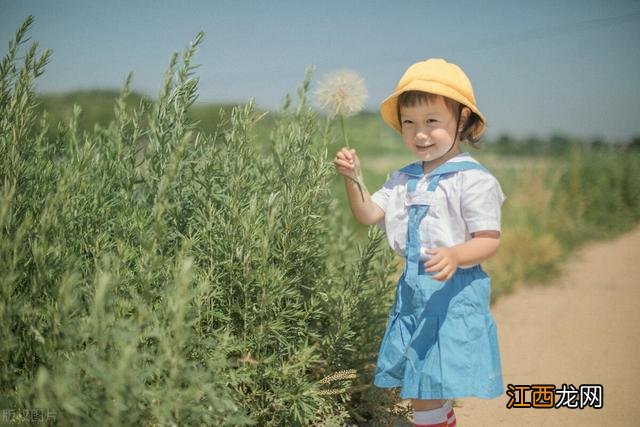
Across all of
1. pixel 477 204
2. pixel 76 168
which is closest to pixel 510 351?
pixel 477 204

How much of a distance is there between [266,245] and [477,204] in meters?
0.82

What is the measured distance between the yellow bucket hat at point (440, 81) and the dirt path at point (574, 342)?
1.91 meters

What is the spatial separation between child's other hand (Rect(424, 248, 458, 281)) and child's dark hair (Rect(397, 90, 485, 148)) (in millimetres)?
662

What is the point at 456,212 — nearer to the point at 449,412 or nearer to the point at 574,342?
the point at 449,412

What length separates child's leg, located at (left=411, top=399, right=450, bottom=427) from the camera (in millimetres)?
2576

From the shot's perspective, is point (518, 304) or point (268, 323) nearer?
point (268, 323)

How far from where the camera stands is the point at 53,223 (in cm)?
206

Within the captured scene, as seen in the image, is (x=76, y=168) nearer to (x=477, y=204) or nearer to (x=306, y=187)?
(x=306, y=187)

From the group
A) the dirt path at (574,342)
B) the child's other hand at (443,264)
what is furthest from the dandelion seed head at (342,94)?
the dirt path at (574,342)

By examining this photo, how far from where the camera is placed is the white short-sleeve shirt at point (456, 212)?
2.38 metres

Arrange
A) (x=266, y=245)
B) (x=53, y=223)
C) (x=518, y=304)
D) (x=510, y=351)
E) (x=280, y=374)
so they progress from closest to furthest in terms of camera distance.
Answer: (x=53, y=223), (x=266, y=245), (x=280, y=374), (x=510, y=351), (x=518, y=304)

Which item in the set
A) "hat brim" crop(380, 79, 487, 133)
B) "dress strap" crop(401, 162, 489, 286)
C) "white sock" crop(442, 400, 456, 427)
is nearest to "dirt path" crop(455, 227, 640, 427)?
"white sock" crop(442, 400, 456, 427)

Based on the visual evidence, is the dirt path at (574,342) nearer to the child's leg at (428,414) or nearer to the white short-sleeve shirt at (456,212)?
the child's leg at (428,414)

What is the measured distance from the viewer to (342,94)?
274 centimetres
